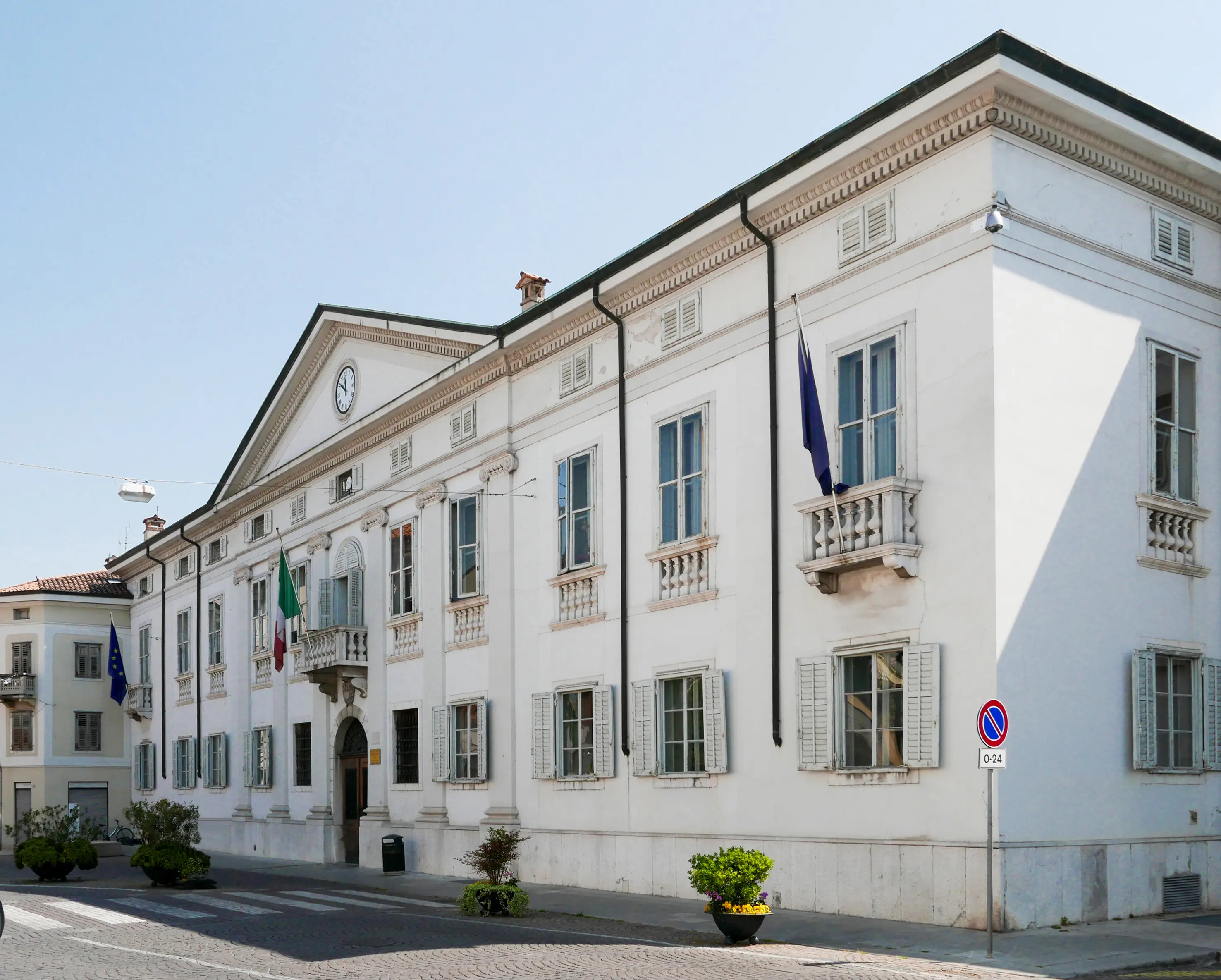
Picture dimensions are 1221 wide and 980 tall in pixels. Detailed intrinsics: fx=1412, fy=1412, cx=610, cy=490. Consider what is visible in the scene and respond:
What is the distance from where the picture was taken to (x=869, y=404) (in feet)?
56.2

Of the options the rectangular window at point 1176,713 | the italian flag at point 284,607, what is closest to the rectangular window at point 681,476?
the rectangular window at point 1176,713

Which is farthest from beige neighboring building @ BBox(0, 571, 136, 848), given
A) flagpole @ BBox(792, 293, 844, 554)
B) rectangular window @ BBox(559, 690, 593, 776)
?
flagpole @ BBox(792, 293, 844, 554)

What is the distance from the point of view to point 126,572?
48.2 m

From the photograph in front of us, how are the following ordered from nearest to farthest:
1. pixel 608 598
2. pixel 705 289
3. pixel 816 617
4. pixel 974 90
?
pixel 974 90 → pixel 816 617 → pixel 705 289 → pixel 608 598

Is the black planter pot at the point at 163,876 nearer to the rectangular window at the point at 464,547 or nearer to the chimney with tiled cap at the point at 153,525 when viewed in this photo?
the rectangular window at the point at 464,547

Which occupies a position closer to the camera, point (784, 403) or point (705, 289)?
point (784, 403)

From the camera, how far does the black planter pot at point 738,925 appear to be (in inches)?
573

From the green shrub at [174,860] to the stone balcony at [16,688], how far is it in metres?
23.4

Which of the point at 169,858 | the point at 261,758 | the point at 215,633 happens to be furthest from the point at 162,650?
the point at 169,858

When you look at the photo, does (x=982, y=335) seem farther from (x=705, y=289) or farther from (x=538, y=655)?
(x=538, y=655)

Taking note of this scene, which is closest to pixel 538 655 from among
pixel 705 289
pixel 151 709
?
pixel 705 289

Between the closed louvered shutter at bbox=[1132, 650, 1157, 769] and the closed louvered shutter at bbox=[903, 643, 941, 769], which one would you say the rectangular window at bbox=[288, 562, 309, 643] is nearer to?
the closed louvered shutter at bbox=[903, 643, 941, 769]

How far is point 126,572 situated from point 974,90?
128ft

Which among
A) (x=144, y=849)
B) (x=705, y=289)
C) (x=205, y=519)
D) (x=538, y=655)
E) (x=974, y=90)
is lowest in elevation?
(x=144, y=849)
